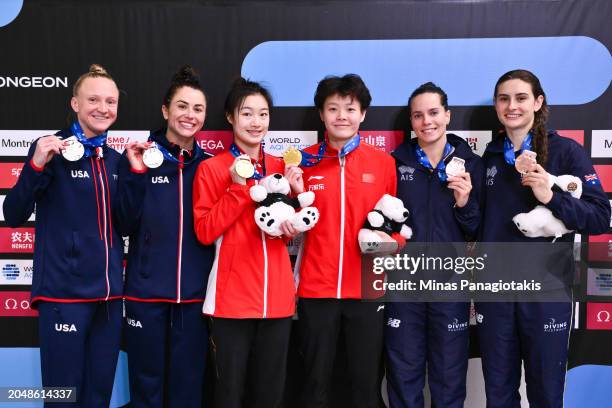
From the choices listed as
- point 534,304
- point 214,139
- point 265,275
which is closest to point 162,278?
point 265,275

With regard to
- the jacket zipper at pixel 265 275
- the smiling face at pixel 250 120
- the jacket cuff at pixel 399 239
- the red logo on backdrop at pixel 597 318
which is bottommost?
the red logo on backdrop at pixel 597 318

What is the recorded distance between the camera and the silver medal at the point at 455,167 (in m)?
2.20

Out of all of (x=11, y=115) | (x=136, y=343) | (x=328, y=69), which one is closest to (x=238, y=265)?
(x=136, y=343)

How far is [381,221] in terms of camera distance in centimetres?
211

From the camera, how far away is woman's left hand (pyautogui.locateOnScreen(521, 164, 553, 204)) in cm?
206

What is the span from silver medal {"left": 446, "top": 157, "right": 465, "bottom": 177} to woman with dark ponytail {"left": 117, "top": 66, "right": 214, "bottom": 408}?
128 cm

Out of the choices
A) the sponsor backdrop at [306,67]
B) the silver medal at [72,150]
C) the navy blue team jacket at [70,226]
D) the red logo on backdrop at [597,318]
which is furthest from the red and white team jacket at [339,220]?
the red logo on backdrop at [597,318]

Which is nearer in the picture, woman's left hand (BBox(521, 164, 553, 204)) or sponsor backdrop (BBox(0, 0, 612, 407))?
woman's left hand (BBox(521, 164, 553, 204))

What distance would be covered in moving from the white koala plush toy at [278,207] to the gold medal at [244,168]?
74 millimetres

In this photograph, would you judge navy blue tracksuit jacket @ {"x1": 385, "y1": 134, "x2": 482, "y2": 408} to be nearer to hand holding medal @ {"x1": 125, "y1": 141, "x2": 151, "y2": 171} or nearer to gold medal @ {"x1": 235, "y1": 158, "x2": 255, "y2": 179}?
gold medal @ {"x1": 235, "y1": 158, "x2": 255, "y2": 179}

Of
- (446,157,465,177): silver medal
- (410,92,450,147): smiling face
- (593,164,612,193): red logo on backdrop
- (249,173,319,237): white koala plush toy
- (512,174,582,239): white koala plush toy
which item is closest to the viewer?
(249,173,319,237): white koala plush toy

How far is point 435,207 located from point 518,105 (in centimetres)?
68

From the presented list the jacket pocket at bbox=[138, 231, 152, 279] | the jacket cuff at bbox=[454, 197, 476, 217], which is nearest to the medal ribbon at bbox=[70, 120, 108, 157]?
the jacket pocket at bbox=[138, 231, 152, 279]

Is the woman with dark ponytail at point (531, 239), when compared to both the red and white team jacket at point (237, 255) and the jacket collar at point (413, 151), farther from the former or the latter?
the red and white team jacket at point (237, 255)
